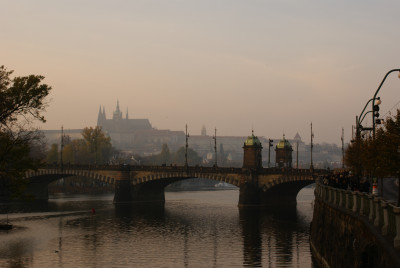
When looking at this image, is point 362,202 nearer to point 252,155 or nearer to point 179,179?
point 252,155

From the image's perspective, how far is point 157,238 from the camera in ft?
204

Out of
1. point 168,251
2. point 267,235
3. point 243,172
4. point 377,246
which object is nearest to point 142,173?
point 243,172

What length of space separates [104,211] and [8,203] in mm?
25219

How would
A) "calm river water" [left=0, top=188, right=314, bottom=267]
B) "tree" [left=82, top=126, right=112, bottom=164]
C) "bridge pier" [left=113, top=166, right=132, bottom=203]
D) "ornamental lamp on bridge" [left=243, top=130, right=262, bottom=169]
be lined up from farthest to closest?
"tree" [left=82, top=126, right=112, bottom=164] < "bridge pier" [left=113, top=166, right=132, bottom=203] < "ornamental lamp on bridge" [left=243, top=130, right=262, bottom=169] < "calm river water" [left=0, top=188, right=314, bottom=267]

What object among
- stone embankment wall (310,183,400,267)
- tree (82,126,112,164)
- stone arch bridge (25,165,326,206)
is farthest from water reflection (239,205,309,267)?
tree (82,126,112,164)

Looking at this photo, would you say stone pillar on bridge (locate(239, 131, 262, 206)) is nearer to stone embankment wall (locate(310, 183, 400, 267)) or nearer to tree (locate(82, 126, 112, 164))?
stone embankment wall (locate(310, 183, 400, 267))

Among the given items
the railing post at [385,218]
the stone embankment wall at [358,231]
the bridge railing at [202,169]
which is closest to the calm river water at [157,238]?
the bridge railing at [202,169]

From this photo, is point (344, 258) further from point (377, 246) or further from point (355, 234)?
point (377, 246)

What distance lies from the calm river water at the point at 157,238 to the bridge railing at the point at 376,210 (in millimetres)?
14910

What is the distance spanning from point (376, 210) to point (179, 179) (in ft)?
288

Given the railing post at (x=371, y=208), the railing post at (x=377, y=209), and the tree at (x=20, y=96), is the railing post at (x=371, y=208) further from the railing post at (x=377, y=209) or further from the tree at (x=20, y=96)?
the tree at (x=20, y=96)

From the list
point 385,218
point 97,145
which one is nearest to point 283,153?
point 97,145

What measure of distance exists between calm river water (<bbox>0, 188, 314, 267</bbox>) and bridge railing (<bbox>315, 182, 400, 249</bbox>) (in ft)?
48.9

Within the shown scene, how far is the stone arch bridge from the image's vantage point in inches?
3844
